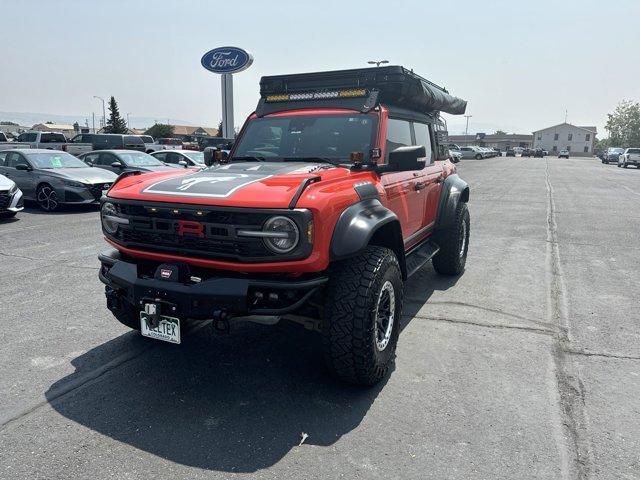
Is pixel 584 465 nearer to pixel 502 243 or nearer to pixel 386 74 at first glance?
pixel 386 74

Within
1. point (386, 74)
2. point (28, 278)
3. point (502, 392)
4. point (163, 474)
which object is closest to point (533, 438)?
point (502, 392)

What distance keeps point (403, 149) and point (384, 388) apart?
175 centimetres

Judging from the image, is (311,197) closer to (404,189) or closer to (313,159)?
(313,159)

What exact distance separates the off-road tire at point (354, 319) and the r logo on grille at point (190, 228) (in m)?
0.91

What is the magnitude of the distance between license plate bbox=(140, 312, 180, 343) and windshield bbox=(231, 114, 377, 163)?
179cm

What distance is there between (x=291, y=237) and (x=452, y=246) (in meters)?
3.51

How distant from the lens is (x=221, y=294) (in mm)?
2893

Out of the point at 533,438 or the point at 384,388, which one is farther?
the point at 384,388

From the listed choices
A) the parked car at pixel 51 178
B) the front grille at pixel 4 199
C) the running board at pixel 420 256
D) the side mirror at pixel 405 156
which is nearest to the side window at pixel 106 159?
the parked car at pixel 51 178

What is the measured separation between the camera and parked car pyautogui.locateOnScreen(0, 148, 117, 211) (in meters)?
11.3

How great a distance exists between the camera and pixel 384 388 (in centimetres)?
341

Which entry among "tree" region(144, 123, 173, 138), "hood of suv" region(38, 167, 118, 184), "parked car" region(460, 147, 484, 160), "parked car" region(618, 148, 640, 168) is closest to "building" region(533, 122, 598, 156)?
"parked car" region(460, 147, 484, 160)

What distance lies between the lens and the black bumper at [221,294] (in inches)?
114

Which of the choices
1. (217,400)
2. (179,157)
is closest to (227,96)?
(179,157)
